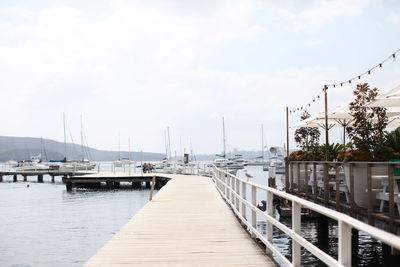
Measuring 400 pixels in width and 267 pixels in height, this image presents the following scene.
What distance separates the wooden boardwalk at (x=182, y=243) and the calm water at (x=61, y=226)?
500cm

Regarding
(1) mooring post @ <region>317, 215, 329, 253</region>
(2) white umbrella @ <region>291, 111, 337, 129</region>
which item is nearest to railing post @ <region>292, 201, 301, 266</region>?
(1) mooring post @ <region>317, 215, 329, 253</region>

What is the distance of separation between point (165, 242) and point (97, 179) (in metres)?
32.2

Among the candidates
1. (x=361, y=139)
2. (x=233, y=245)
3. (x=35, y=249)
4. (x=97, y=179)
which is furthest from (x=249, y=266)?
(x=97, y=179)

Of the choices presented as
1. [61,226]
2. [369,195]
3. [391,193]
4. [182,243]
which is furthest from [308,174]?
[61,226]

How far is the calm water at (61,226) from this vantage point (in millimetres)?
14773

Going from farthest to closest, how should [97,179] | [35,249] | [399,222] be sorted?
[97,179]
[35,249]
[399,222]

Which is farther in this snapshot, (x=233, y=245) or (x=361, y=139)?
(x=361, y=139)

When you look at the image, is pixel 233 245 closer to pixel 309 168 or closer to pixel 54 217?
pixel 309 168

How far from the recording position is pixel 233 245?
7164 millimetres

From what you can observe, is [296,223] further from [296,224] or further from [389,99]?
[389,99]

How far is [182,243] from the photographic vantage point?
7.39 meters

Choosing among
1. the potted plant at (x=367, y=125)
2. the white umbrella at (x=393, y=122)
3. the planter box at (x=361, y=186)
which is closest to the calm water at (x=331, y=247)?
the potted plant at (x=367, y=125)

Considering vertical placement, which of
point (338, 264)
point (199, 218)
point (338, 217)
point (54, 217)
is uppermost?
point (338, 217)

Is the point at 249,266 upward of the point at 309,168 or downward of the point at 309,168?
downward
